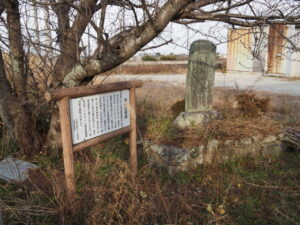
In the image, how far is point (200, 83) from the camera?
4.68 metres

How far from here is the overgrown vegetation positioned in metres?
2.23

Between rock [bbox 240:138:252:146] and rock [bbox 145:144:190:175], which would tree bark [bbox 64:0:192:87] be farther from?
rock [bbox 240:138:252:146]

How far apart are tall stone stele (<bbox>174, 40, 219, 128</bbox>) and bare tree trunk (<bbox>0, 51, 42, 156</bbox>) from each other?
7.92ft

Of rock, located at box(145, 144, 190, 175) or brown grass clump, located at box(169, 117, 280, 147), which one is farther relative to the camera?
brown grass clump, located at box(169, 117, 280, 147)

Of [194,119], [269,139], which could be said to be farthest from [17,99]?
[269,139]

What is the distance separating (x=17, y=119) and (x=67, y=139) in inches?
75.7

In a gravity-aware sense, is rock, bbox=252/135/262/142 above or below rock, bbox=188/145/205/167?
above

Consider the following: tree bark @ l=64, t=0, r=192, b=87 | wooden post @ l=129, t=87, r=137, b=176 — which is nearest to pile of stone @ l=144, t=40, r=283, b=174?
wooden post @ l=129, t=87, r=137, b=176

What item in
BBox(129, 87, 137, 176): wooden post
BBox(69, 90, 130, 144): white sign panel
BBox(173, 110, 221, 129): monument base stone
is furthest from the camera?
BBox(173, 110, 221, 129): monument base stone

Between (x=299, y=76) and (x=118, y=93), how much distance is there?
15.0m

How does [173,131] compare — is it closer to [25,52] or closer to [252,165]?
[252,165]

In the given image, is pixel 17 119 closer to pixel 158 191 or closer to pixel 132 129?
pixel 132 129

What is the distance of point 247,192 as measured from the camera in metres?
3.07

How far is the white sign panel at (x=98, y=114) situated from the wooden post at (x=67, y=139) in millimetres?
74
